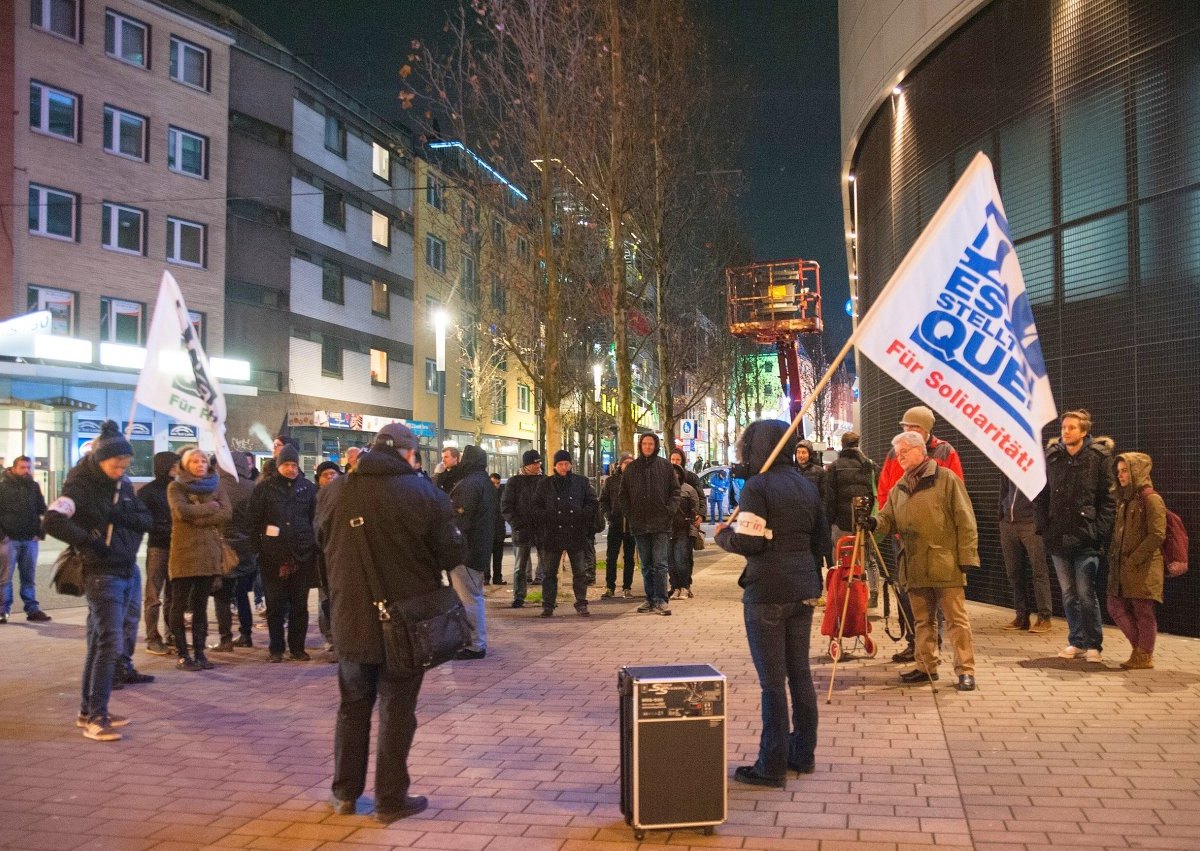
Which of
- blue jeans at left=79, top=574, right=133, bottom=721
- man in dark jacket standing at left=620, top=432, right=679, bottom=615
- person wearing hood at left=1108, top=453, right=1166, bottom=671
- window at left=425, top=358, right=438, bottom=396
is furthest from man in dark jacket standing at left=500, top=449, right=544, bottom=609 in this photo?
window at left=425, top=358, right=438, bottom=396

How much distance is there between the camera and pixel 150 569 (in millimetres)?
10562

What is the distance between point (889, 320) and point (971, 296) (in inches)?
20.6

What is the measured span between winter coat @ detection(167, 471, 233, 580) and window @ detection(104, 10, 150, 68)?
24.6m

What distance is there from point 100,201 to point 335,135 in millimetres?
11008

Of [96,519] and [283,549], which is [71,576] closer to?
[96,519]

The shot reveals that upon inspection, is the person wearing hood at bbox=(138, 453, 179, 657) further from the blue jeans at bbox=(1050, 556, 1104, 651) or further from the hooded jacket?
the blue jeans at bbox=(1050, 556, 1104, 651)

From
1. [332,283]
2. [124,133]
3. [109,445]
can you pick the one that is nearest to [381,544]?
[109,445]

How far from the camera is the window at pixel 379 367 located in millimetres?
41906

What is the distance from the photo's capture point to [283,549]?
9.88 metres

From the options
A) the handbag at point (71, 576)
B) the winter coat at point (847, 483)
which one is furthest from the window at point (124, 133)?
the handbag at point (71, 576)

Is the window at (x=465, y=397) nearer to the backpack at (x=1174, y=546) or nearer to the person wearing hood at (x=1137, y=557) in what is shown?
the person wearing hood at (x=1137, y=557)

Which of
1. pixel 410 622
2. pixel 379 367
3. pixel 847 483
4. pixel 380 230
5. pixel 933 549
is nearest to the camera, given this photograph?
pixel 410 622

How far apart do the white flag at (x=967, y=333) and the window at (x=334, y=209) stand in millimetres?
33660

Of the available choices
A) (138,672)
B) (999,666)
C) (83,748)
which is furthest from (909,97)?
Result: (83,748)
